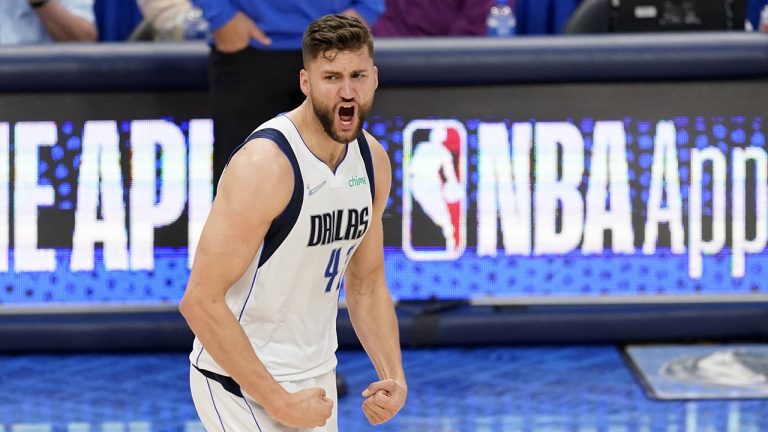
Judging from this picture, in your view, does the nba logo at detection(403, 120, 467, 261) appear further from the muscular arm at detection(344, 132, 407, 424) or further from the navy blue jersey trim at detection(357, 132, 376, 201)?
the navy blue jersey trim at detection(357, 132, 376, 201)

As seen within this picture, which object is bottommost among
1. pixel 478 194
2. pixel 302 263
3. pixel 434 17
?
pixel 478 194

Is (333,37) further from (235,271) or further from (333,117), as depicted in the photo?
(235,271)

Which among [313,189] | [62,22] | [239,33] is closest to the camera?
[313,189]

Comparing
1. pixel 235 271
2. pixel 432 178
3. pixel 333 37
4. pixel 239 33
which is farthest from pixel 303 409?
pixel 432 178

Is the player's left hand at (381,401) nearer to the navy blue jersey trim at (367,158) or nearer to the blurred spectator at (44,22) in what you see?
the navy blue jersey trim at (367,158)

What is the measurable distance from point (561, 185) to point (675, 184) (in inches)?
19.1

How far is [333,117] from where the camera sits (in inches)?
110

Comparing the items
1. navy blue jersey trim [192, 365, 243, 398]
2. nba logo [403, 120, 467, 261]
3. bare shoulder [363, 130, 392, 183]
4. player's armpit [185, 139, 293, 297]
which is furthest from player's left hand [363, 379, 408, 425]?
nba logo [403, 120, 467, 261]

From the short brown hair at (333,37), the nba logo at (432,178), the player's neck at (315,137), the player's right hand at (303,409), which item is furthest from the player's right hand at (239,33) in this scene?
the player's right hand at (303,409)

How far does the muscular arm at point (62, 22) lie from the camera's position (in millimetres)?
6438

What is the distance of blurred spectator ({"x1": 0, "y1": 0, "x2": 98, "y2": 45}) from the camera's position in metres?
6.45

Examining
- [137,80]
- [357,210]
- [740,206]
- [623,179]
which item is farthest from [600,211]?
[357,210]

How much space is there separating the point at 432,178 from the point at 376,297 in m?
2.42

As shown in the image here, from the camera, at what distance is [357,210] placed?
2979mm
